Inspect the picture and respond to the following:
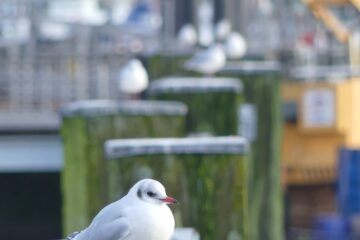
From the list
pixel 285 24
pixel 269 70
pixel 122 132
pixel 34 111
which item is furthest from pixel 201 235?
pixel 285 24

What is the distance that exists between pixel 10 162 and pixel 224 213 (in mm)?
6462

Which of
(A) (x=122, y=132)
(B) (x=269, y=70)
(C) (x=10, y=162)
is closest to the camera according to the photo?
(A) (x=122, y=132)

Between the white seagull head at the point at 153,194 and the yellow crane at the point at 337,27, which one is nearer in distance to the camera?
the white seagull head at the point at 153,194

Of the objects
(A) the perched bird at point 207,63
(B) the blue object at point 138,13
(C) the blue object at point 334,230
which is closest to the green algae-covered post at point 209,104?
(A) the perched bird at point 207,63

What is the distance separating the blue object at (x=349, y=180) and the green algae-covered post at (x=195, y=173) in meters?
7.62

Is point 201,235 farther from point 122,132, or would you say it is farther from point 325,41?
point 325,41

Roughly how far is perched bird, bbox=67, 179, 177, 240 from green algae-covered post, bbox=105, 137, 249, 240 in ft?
4.94

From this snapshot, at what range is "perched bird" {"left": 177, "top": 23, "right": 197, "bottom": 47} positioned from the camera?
66.0 feet

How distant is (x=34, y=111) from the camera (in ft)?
52.5

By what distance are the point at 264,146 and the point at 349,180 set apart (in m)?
3.10

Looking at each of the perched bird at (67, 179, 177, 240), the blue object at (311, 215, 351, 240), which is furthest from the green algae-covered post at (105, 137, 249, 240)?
the blue object at (311, 215, 351, 240)

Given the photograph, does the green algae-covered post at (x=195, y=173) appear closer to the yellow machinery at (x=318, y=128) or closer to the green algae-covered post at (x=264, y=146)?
the green algae-covered post at (x=264, y=146)

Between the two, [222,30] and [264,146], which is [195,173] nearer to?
[264,146]

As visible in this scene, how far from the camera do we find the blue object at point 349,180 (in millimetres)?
14789
